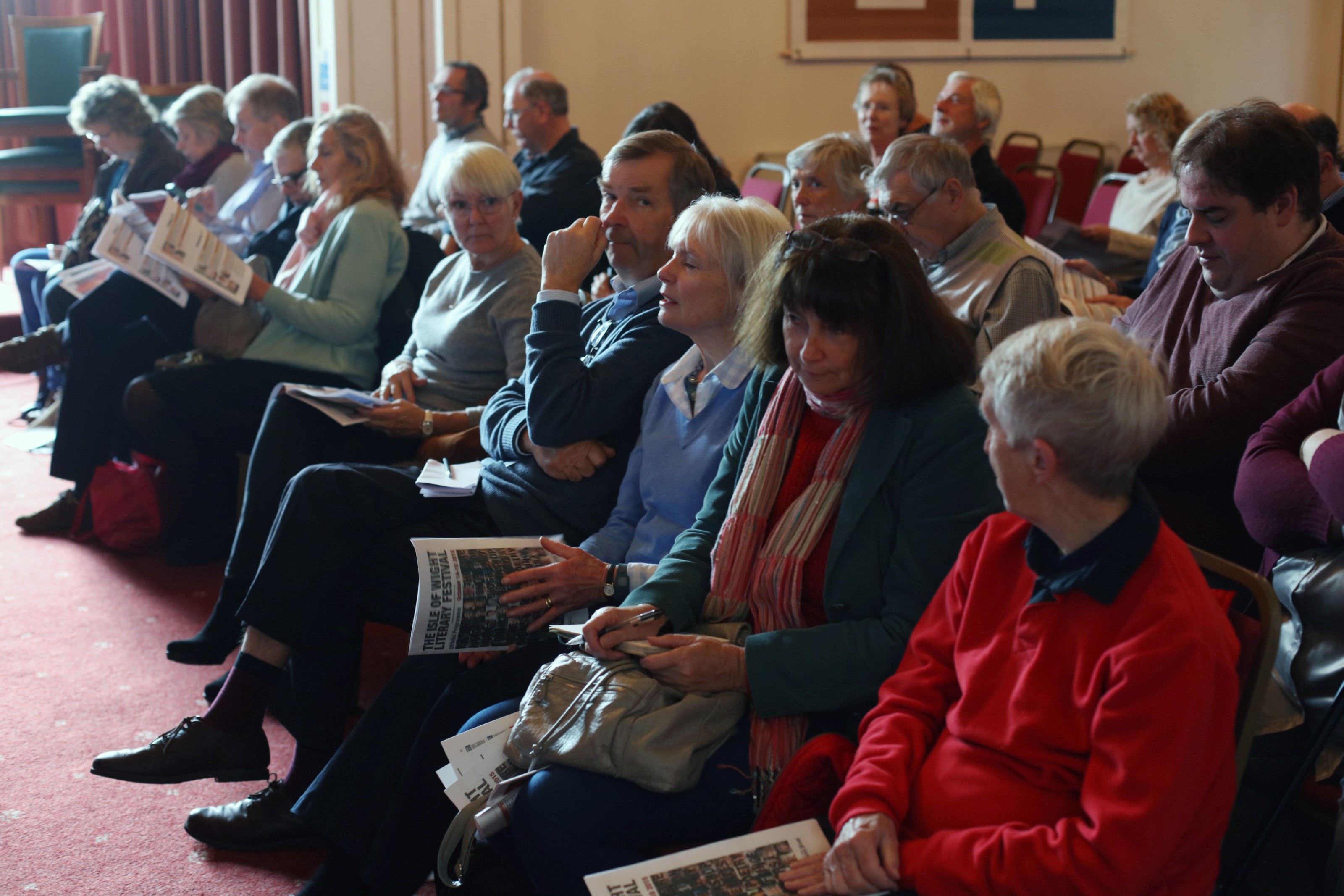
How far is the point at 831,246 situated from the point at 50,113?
6262 millimetres

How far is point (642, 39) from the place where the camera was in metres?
6.14

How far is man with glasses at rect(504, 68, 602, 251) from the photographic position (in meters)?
4.15

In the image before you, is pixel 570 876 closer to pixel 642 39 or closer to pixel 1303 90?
pixel 642 39

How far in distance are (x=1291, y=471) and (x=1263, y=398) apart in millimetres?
254

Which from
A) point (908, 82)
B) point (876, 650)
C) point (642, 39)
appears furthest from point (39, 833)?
point (642, 39)

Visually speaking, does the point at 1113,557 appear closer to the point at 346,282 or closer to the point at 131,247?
the point at 346,282

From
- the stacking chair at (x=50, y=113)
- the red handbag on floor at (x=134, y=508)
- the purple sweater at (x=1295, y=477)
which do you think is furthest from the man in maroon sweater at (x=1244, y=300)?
the stacking chair at (x=50, y=113)

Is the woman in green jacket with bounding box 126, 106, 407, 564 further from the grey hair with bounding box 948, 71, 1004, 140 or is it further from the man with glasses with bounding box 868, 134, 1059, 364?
the grey hair with bounding box 948, 71, 1004, 140

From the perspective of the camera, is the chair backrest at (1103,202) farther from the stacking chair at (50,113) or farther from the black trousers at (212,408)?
the stacking chair at (50,113)

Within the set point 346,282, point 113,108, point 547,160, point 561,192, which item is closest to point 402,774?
point 346,282

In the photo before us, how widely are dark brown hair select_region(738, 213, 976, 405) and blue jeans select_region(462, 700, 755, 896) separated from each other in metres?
0.54

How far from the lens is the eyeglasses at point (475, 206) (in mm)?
2705

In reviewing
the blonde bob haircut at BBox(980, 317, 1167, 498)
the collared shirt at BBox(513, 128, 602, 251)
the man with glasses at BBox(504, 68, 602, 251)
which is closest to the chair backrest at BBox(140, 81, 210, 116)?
the man with glasses at BBox(504, 68, 602, 251)

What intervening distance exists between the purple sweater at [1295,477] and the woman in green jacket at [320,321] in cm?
235
